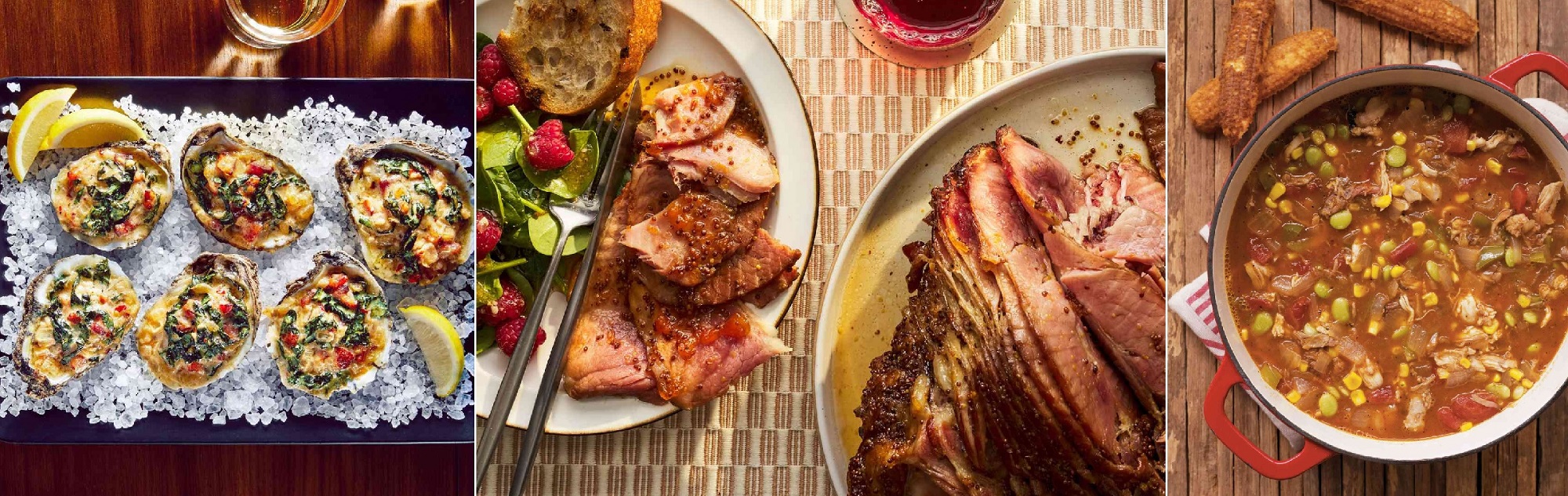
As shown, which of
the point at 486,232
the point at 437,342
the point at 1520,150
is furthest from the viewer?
the point at 486,232

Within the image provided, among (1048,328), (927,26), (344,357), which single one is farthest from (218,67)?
(1048,328)

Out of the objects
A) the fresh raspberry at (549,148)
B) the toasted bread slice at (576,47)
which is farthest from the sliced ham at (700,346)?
the toasted bread slice at (576,47)

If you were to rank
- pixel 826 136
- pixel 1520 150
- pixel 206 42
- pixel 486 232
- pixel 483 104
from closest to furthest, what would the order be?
pixel 1520 150 → pixel 206 42 → pixel 486 232 → pixel 483 104 → pixel 826 136

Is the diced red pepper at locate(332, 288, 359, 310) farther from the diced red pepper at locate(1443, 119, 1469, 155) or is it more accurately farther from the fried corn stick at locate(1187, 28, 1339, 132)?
the diced red pepper at locate(1443, 119, 1469, 155)

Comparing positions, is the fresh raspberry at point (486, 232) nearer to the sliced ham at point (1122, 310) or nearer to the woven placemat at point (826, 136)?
the woven placemat at point (826, 136)

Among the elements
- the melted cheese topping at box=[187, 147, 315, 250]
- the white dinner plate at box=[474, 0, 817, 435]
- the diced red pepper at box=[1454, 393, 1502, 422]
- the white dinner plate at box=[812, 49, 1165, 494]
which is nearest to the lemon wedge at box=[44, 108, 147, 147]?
the melted cheese topping at box=[187, 147, 315, 250]

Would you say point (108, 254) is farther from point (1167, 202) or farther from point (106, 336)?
point (1167, 202)

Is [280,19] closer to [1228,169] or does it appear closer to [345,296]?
[345,296]
